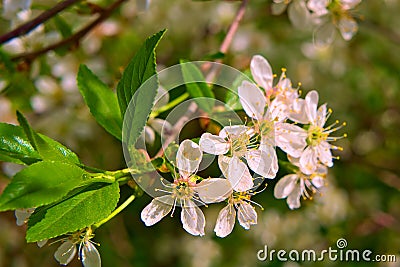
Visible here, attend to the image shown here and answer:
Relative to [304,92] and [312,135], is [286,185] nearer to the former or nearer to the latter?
[312,135]

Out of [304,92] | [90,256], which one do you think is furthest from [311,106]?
[304,92]

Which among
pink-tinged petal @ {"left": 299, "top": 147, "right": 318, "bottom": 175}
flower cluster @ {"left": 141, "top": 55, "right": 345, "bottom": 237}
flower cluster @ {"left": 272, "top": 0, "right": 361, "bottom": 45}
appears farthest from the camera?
flower cluster @ {"left": 272, "top": 0, "right": 361, "bottom": 45}

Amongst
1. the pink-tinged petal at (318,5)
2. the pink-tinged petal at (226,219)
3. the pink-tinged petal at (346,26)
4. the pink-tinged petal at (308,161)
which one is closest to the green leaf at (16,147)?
the pink-tinged petal at (226,219)

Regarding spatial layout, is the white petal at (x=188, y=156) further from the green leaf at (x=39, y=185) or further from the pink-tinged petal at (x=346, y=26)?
the pink-tinged petal at (x=346, y=26)

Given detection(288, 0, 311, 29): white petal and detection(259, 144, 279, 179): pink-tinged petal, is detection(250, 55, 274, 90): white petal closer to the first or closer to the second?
detection(259, 144, 279, 179): pink-tinged petal

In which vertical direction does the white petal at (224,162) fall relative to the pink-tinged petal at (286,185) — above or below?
above

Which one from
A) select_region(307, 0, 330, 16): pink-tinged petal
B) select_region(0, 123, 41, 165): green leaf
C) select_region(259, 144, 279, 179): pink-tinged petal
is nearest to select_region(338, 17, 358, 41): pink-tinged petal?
select_region(307, 0, 330, 16): pink-tinged petal
